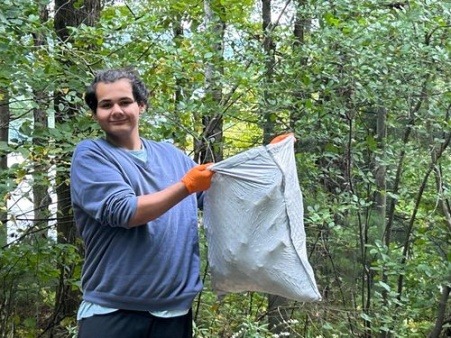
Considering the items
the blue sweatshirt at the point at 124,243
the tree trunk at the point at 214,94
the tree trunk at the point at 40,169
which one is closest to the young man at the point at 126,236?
the blue sweatshirt at the point at 124,243

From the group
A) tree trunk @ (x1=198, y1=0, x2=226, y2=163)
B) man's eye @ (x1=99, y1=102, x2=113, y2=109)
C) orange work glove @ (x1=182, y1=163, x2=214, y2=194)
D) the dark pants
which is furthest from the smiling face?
tree trunk @ (x1=198, y1=0, x2=226, y2=163)

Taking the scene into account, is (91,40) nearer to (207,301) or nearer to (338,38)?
(338,38)

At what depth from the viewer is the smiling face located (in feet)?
6.62

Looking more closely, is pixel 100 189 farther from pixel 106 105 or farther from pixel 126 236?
pixel 106 105

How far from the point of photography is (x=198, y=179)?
6.18ft

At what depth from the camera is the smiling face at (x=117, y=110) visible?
2.02 metres

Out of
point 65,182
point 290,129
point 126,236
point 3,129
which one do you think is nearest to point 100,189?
point 126,236

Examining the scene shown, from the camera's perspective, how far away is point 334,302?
4336 mm

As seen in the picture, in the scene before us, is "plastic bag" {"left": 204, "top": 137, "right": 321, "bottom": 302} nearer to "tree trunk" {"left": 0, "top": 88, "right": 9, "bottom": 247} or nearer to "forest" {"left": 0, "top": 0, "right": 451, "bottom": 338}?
"forest" {"left": 0, "top": 0, "right": 451, "bottom": 338}

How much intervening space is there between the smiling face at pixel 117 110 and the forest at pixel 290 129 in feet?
3.97

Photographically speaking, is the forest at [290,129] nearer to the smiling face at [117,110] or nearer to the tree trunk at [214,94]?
the tree trunk at [214,94]

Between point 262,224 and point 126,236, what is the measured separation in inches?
15.8

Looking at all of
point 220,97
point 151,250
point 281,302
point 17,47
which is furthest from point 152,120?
point 151,250

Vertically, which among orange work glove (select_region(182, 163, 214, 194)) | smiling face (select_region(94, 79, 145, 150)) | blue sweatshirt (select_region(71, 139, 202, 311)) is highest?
smiling face (select_region(94, 79, 145, 150))
